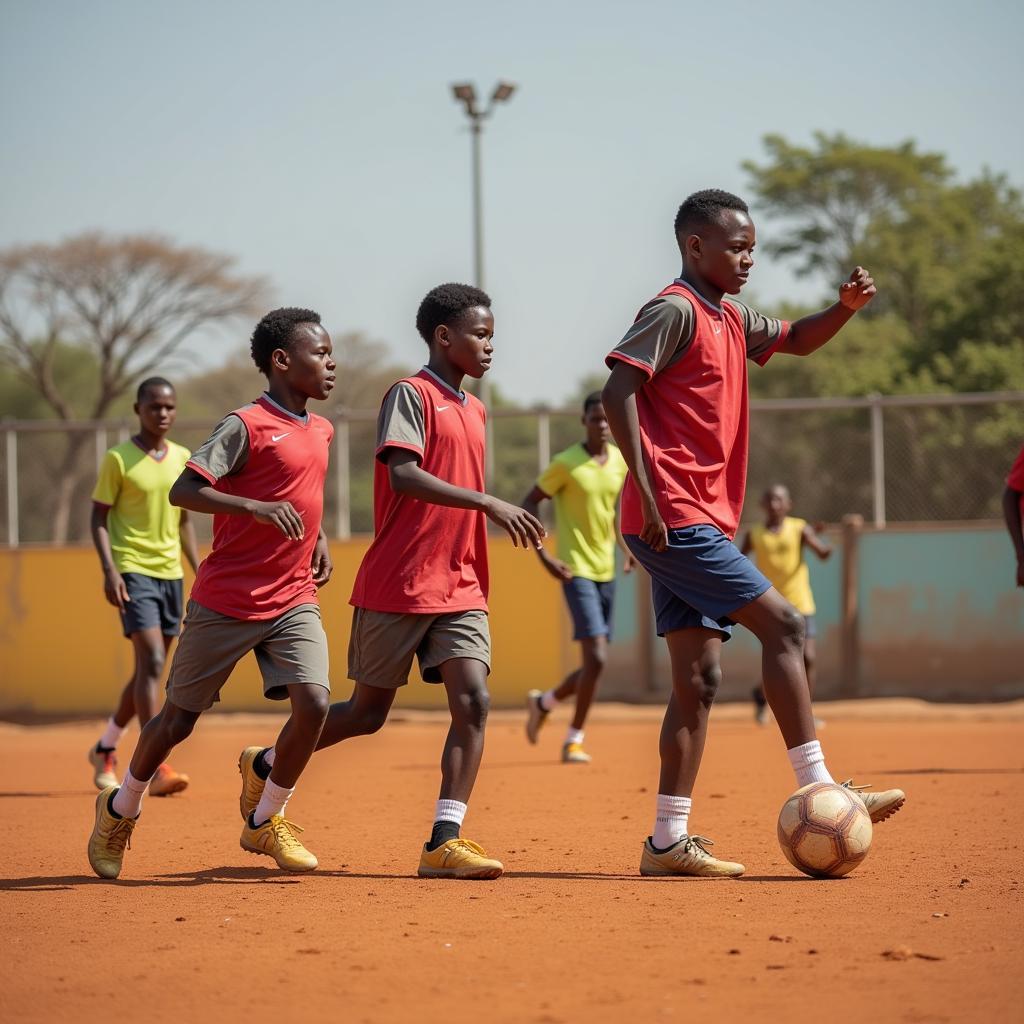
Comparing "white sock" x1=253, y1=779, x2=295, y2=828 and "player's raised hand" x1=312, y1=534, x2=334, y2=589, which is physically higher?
"player's raised hand" x1=312, y1=534, x2=334, y2=589

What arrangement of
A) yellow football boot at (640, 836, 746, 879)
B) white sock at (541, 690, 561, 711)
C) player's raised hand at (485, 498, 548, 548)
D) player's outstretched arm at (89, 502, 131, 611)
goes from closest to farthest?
player's raised hand at (485, 498, 548, 548), yellow football boot at (640, 836, 746, 879), player's outstretched arm at (89, 502, 131, 611), white sock at (541, 690, 561, 711)

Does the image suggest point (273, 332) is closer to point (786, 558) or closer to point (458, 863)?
point (458, 863)

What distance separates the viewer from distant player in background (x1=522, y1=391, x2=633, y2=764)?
10.7m

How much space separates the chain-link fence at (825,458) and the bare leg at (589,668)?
5344 millimetres

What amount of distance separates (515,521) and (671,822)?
1.25 m

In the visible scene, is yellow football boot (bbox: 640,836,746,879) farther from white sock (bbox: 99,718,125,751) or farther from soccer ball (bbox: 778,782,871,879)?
white sock (bbox: 99,718,125,751)

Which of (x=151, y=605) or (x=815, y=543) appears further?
(x=815, y=543)

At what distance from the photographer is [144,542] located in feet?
30.8

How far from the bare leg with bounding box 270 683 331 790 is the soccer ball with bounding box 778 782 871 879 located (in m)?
1.75

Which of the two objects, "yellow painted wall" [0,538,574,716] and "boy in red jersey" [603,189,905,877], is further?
"yellow painted wall" [0,538,574,716]

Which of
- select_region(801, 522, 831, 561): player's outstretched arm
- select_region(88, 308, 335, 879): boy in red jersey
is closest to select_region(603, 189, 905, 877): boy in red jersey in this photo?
select_region(88, 308, 335, 879): boy in red jersey

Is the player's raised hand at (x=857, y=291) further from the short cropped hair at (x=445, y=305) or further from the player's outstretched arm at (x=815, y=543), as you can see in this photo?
the player's outstretched arm at (x=815, y=543)

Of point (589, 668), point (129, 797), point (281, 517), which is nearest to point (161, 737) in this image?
point (129, 797)

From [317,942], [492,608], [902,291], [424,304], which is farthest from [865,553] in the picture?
[902,291]
